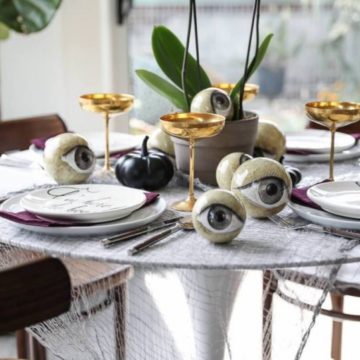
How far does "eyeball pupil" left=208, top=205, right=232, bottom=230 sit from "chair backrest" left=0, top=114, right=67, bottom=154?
1030mm

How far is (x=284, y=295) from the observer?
5.39ft

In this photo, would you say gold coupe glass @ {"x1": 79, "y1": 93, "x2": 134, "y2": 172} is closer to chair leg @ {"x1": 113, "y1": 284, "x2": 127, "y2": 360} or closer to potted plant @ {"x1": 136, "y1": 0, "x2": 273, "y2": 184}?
potted plant @ {"x1": 136, "y1": 0, "x2": 273, "y2": 184}

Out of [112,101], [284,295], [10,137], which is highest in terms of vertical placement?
[112,101]

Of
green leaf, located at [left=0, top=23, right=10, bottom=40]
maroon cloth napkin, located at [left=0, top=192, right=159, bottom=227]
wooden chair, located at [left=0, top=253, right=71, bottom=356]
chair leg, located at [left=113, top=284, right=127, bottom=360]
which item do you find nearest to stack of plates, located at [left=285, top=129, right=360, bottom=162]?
chair leg, located at [left=113, top=284, right=127, bottom=360]

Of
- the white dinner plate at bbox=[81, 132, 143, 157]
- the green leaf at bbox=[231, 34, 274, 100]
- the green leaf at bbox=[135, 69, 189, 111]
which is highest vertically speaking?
the green leaf at bbox=[231, 34, 274, 100]

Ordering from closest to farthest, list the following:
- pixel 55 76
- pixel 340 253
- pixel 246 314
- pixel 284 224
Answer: pixel 340 253 → pixel 284 224 → pixel 246 314 → pixel 55 76

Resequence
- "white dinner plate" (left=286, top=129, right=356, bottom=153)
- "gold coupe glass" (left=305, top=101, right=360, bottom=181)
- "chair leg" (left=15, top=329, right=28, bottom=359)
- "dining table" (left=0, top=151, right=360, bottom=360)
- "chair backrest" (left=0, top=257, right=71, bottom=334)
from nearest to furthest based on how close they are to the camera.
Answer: "chair backrest" (left=0, top=257, right=71, bottom=334), "dining table" (left=0, top=151, right=360, bottom=360), "gold coupe glass" (left=305, top=101, right=360, bottom=181), "white dinner plate" (left=286, top=129, right=356, bottom=153), "chair leg" (left=15, top=329, right=28, bottom=359)

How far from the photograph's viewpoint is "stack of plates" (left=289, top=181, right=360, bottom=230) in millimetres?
1150

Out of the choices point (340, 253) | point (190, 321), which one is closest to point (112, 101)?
point (190, 321)

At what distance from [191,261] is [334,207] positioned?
27cm

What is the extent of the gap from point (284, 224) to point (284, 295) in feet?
1.65

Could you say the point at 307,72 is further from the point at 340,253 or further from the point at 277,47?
the point at 340,253

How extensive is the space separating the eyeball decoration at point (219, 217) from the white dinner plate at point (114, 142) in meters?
0.60

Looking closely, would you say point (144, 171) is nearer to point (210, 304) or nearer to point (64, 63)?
point (210, 304)
